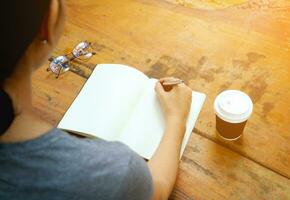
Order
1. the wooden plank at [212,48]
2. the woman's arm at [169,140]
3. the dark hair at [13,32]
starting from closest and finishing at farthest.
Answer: the dark hair at [13,32] → the woman's arm at [169,140] → the wooden plank at [212,48]

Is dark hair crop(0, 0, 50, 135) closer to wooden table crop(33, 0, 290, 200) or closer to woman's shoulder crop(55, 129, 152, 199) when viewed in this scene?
woman's shoulder crop(55, 129, 152, 199)

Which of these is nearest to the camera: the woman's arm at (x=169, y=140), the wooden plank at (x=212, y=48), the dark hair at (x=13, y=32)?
the dark hair at (x=13, y=32)

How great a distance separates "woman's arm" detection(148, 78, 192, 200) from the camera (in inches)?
30.9

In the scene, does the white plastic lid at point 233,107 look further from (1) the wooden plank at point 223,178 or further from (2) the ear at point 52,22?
(2) the ear at point 52,22

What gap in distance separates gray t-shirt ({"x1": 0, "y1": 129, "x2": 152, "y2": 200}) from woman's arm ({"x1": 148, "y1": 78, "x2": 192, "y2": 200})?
0.57 feet

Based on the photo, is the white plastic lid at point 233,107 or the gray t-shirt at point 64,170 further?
the white plastic lid at point 233,107

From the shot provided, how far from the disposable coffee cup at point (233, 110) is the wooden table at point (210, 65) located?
0.18 feet

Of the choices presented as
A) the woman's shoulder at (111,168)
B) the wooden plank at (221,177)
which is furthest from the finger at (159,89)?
the woman's shoulder at (111,168)

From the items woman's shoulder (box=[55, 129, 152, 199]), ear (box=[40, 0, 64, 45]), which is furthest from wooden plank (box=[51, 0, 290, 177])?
ear (box=[40, 0, 64, 45])

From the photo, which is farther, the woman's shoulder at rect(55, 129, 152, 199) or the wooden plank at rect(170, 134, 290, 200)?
the wooden plank at rect(170, 134, 290, 200)

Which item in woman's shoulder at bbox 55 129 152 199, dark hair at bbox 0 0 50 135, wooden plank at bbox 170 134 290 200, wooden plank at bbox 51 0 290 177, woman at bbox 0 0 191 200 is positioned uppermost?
dark hair at bbox 0 0 50 135

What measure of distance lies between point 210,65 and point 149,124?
0.85 ft

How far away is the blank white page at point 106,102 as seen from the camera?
34.9 inches

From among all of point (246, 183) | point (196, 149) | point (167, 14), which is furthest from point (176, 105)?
point (167, 14)
